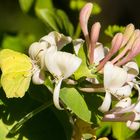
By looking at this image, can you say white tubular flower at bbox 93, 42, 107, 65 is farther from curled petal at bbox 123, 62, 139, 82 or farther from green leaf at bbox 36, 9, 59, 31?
green leaf at bbox 36, 9, 59, 31

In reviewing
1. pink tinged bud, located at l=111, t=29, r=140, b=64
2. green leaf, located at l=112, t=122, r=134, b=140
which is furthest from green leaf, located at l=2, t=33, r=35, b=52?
pink tinged bud, located at l=111, t=29, r=140, b=64

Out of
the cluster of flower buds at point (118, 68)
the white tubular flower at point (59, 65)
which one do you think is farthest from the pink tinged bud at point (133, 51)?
the white tubular flower at point (59, 65)

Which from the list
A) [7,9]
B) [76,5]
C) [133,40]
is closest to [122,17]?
[7,9]

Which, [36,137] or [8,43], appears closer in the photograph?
[36,137]

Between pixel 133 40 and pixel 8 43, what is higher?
pixel 133 40

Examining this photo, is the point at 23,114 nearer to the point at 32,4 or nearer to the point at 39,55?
the point at 39,55

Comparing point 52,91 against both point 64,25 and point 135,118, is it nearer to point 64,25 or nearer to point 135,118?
point 135,118

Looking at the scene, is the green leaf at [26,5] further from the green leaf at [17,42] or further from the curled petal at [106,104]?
the curled petal at [106,104]
